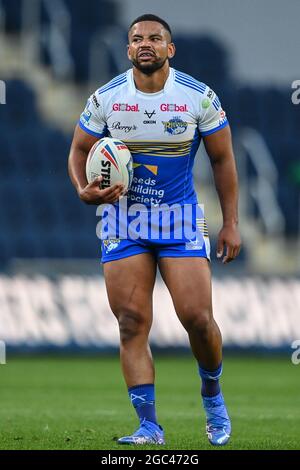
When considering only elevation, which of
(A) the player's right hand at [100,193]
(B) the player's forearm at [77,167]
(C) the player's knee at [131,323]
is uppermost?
(B) the player's forearm at [77,167]

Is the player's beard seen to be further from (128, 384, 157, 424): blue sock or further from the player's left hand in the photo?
(128, 384, 157, 424): blue sock

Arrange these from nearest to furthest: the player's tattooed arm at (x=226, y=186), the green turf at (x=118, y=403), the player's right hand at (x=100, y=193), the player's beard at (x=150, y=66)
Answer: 1. the player's right hand at (x=100, y=193)
2. the player's beard at (x=150, y=66)
3. the player's tattooed arm at (x=226, y=186)
4. the green turf at (x=118, y=403)

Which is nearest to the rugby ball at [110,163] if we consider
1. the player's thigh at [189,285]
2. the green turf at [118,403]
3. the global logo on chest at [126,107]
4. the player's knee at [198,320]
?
the global logo on chest at [126,107]

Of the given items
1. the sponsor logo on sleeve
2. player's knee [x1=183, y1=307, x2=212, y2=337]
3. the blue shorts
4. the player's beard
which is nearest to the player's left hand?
the blue shorts

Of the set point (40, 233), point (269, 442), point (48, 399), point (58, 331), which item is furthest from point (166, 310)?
point (269, 442)

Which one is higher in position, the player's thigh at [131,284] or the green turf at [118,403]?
the player's thigh at [131,284]

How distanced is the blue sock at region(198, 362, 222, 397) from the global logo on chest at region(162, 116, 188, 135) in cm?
128

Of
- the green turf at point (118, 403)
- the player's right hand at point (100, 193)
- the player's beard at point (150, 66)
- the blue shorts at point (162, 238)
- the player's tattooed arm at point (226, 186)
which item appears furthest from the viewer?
the green turf at point (118, 403)

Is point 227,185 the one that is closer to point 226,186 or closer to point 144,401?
point 226,186

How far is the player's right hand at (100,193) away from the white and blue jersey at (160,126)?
11.1 inches

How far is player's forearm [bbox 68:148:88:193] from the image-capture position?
6.90 m

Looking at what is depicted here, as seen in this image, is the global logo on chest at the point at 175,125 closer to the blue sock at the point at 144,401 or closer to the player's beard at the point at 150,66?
the player's beard at the point at 150,66

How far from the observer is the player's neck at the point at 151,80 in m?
6.77

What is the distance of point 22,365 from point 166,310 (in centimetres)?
218
